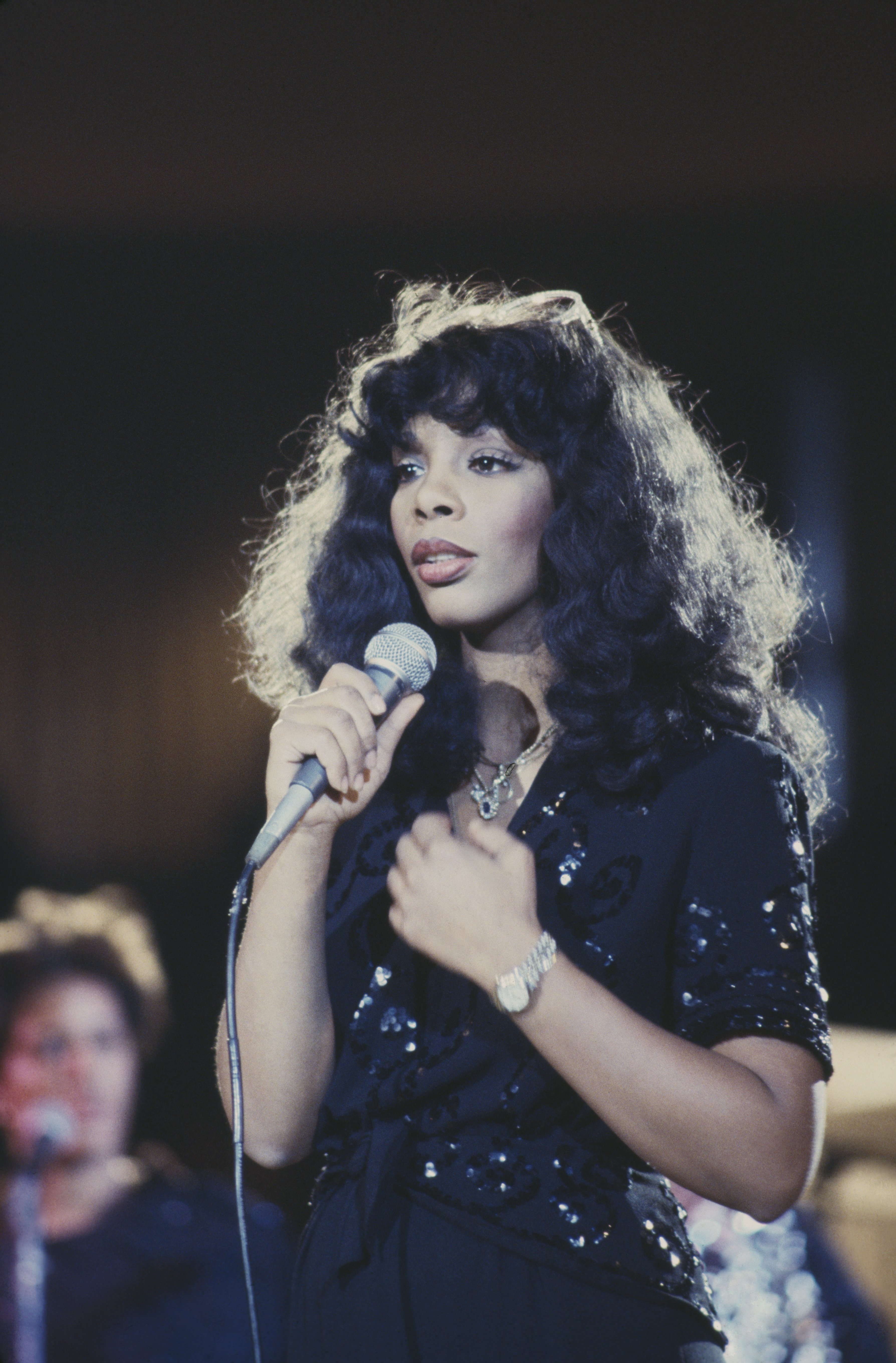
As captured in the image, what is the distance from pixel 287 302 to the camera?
3.18m

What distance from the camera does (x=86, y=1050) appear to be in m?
2.50

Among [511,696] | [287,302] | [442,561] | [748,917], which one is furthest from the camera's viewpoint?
[287,302]

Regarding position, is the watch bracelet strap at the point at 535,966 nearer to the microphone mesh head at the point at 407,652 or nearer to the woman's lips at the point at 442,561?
the microphone mesh head at the point at 407,652

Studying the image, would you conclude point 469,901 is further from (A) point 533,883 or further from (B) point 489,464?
(B) point 489,464

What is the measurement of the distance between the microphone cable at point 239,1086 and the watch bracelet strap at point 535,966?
22cm

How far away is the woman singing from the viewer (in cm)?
98

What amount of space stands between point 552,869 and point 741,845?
7.2 inches

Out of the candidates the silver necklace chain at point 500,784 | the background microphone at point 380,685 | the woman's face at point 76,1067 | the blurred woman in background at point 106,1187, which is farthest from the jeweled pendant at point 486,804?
the woman's face at point 76,1067

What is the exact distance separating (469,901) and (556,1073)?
0.70ft

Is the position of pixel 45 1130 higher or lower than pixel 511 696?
lower

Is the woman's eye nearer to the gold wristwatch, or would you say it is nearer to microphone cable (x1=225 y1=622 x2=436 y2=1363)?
microphone cable (x1=225 y1=622 x2=436 y2=1363)

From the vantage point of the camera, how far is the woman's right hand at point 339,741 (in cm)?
102

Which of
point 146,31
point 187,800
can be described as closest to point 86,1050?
point 187,800

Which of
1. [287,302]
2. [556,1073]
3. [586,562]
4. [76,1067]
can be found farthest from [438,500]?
[287,302]
